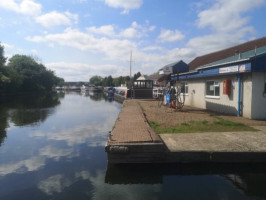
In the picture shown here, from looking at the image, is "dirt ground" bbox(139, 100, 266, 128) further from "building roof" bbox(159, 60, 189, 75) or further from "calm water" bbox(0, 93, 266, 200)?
"building roof" bbox(159, 60, 189, 75)

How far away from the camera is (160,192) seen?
5574 millimetres

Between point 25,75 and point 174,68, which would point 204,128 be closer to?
point 174,68

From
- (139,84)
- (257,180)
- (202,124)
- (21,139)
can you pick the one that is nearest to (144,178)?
(257,180)

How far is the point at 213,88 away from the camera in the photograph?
53.4 feet

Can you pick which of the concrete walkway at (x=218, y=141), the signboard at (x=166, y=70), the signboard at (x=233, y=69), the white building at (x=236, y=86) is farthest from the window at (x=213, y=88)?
the concrete walkway at (x=218, y=141)

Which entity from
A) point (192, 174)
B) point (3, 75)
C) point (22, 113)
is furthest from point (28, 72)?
point (192, 174)

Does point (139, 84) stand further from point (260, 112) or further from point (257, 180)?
point (257, 180)

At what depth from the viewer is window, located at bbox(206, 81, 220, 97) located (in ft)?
51.5

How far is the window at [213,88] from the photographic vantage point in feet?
51.5

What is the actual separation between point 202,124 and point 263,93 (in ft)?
13.0

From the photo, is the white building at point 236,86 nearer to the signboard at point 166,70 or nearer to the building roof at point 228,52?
the signboard at point 166,70

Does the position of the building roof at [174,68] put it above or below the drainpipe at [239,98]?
above

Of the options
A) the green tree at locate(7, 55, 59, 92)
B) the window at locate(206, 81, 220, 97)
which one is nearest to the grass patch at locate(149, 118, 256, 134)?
the window at locate(206, 81, 220, 97)

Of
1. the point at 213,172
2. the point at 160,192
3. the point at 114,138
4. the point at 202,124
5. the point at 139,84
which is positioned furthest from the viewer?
the point at 139,84
